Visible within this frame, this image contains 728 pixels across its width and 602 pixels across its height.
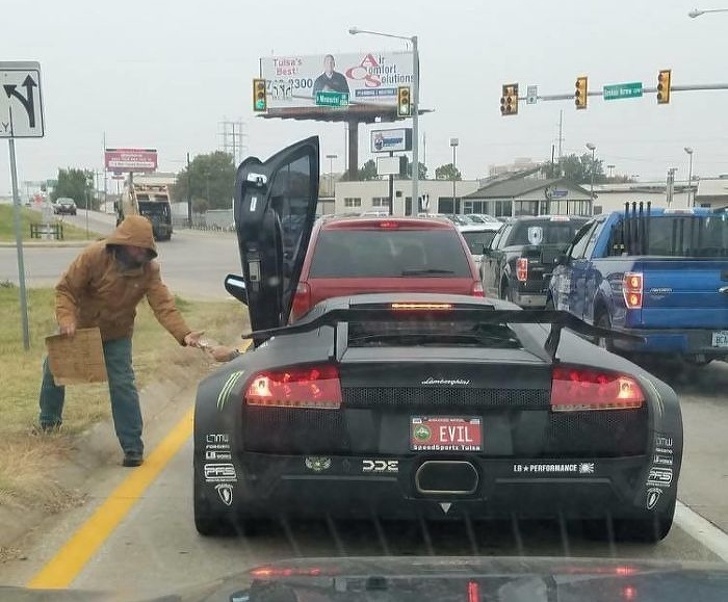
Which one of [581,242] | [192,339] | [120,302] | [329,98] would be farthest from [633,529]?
[329,98]

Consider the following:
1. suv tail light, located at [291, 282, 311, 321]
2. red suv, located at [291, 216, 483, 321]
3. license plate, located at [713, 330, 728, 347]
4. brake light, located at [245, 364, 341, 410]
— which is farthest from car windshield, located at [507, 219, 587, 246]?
brake light, located at [245, 364, 341, 410]

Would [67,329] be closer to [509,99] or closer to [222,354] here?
[222,354]

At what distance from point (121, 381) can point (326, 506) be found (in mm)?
2548

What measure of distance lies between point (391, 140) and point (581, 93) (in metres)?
38.8

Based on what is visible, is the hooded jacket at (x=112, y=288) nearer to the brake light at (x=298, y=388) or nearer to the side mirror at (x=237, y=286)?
the brake light at (x=298, y=388)

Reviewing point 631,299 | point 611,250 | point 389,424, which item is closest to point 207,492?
point 389,424

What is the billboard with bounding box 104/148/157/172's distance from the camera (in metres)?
66.7

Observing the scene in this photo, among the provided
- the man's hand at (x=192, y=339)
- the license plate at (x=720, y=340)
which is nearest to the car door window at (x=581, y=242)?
the license plate at (x=720, y=340)

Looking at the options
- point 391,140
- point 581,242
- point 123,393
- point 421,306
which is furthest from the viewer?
point 391,140

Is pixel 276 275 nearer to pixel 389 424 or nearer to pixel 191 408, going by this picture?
pixel 191 408

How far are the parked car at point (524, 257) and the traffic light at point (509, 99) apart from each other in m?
14.3

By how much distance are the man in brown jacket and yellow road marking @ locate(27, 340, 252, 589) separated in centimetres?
28

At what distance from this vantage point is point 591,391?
443 centimetres

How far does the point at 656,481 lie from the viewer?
4.50 meters
